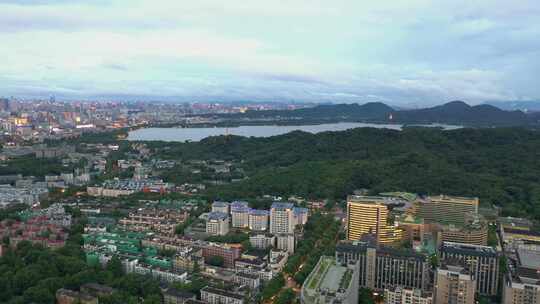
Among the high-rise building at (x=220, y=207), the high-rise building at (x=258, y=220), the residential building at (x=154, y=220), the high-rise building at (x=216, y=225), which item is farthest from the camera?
the high-rise building at (x=220, y=207)

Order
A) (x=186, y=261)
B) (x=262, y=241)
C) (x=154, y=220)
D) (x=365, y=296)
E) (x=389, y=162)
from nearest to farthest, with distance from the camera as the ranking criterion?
(x=365, y=296) → (x=186, y=261) → (x=262, y=241) → (x=154, y=220) → (x=389, y=162)

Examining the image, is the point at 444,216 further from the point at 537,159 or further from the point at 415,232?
the point at 537,159

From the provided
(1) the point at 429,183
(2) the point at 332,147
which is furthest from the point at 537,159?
(2) the point at 332,147

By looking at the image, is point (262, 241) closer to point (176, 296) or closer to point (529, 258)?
point (176, 296)

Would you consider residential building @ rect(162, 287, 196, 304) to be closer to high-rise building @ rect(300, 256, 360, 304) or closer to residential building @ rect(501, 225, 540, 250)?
high-rise building @ rect(300, 256, 360, 304)

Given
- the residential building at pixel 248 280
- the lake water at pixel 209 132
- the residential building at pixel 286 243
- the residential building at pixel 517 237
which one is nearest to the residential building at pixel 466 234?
the residential building at pixel 517 237

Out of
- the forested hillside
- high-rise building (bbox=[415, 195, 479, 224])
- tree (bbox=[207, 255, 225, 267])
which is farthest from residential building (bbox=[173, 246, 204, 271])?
high-rise building (bbox=[415, 195, 479, 224])

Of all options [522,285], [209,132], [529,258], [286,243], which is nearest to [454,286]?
[522,285]

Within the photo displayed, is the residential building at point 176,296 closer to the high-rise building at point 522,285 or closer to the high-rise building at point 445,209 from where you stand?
the high-rise building at point 522,285
